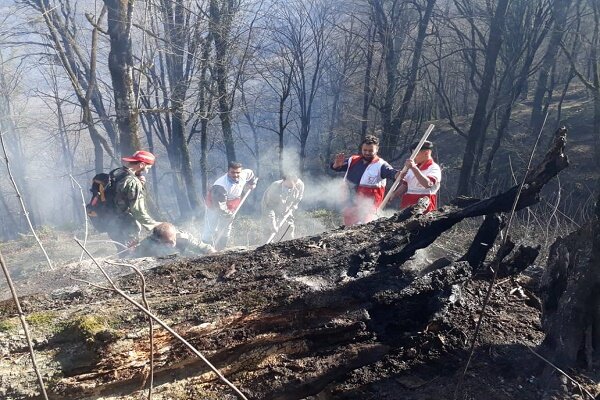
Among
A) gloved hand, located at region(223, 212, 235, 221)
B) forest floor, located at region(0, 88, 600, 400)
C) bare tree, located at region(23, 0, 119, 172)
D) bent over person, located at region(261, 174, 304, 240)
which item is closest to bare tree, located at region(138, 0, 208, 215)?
bare tree, located at region(23, 0, 119, 172)

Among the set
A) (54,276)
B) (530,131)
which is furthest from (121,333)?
(530,131)

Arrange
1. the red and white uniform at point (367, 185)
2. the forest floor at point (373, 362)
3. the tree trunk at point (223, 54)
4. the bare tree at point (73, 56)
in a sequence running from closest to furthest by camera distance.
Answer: the forest floor at point (373, 362) → the red and white uniform at point (367, 185) → the bare tree at point (73, 56) → the tree trunk at point (223, 54)

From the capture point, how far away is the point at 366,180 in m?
5.45

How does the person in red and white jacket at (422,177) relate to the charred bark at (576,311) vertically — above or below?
above

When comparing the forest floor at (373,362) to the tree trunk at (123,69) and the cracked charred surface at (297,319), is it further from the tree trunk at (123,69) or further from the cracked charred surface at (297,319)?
the tree trunk at (123,69)

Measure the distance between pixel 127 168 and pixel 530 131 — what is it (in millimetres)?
14234

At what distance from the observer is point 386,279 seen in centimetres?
277

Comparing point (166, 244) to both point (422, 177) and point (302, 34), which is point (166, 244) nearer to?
point (422, 177)

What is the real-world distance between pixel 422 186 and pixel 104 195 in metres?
4.02

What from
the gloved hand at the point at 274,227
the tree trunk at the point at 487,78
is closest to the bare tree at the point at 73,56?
the gloved hand at the point at 274,227

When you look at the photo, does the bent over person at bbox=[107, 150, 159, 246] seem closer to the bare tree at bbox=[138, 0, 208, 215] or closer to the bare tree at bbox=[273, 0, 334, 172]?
the bare tree at bbox=[138, 0, 208, 215]

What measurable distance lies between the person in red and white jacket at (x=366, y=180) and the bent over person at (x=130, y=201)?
267cm

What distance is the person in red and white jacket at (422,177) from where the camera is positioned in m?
5.07

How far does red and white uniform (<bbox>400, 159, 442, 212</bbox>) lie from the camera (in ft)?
16.9
